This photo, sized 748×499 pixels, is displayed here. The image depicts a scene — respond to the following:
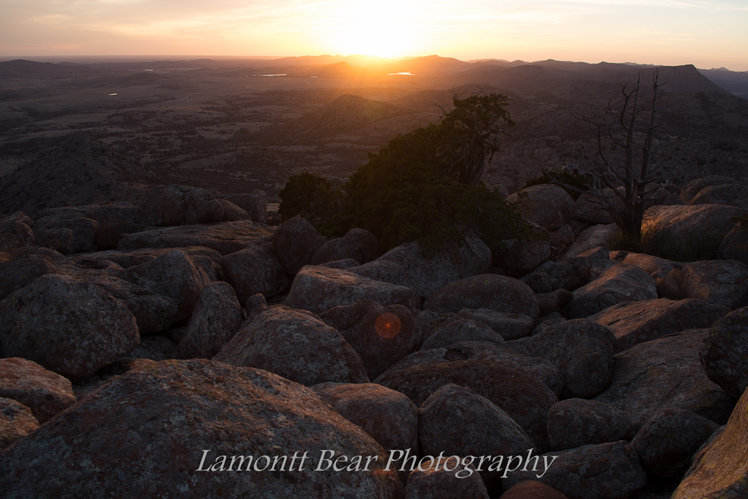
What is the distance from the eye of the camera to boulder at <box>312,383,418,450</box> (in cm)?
438

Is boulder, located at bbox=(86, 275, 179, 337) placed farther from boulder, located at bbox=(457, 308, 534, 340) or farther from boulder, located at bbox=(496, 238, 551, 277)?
boulder, located at bbox=(496, 238, 551, 277)

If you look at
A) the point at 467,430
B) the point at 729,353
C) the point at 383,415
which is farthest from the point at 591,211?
the point at 383,415

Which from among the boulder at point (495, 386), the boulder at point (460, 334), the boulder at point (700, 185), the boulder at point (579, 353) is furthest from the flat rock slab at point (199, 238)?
the boulder at point (700, 185)

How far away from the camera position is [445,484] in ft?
11.9

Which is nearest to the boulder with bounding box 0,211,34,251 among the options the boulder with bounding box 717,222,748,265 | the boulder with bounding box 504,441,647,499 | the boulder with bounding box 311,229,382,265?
the boulder with bounding box 311,229,382,265

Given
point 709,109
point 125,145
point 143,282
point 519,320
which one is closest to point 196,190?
point 143,282

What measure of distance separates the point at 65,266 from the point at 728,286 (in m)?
13.8

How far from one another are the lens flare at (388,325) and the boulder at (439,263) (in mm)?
4117

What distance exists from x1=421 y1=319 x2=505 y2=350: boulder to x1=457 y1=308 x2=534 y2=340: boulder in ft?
1.74

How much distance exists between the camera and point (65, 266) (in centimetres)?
1009

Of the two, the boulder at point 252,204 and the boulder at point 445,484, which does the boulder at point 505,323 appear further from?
the boulder at point 252,204

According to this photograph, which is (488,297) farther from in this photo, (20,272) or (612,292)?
(20,272)

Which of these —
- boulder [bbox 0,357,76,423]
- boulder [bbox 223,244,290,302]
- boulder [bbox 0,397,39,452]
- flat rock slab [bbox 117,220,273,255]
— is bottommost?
boulder [bbox 223,244,290,302]

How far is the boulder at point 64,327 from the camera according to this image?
584 centimetres
